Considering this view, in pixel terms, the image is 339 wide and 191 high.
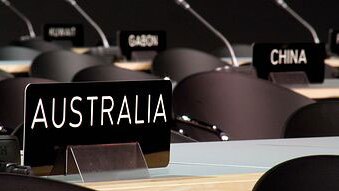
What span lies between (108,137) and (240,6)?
424 inches

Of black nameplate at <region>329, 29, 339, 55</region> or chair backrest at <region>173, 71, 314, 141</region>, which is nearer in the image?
chair backrest at <region>173, 71, 314, 141</region>

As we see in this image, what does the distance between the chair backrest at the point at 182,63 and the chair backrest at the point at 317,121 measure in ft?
10.3

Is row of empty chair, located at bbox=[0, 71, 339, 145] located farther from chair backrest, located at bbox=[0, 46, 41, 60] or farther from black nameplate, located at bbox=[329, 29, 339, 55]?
black nameplate, located at bbox=[329, 29, 339, 55]

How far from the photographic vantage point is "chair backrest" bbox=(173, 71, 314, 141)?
154 inches

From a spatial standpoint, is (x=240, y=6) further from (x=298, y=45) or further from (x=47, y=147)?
(x=47, y=147)

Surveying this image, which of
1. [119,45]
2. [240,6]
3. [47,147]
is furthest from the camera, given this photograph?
[240,6]

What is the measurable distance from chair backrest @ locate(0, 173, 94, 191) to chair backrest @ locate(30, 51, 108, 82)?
4.06m

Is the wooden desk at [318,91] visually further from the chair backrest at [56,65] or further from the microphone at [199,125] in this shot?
the chair backrest at [56,65]

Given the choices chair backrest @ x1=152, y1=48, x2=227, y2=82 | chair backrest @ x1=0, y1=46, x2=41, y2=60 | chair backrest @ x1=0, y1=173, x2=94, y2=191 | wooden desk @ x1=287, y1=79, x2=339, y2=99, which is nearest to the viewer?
chair backrest @ x1=0, y1=173, x2=94, y2=191

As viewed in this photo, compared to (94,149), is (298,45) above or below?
below

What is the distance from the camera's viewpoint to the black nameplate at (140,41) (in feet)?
23.2

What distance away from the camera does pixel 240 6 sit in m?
12.7

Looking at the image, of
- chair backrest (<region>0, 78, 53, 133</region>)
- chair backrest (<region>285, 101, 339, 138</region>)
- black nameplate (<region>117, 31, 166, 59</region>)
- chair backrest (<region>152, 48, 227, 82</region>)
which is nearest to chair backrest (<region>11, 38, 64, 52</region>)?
black nameplate (<region>117, 31, 166, 59</region>)

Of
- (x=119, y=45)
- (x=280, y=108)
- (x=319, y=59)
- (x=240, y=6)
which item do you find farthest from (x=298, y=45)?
(x=240, y=6)
